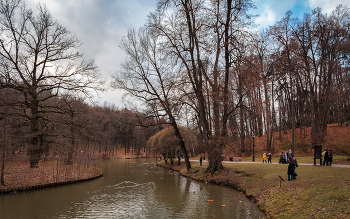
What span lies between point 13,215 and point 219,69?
16.0 meters

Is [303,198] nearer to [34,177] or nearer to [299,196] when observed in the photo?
[299,196]

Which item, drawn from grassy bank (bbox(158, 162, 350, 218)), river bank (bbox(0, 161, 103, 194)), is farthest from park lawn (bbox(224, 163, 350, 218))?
river bank (bbox(0, 161, 103, 194))

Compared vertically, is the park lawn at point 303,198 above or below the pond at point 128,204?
above

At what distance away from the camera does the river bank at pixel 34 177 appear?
48.6 feet

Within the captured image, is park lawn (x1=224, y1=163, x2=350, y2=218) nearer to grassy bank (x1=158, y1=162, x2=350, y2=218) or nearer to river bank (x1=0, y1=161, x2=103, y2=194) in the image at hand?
grassy bank (x1=158, y1=162, x2=350, y2=218)

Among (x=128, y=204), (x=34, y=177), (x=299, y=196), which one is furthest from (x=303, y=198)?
(x=34, y=177)

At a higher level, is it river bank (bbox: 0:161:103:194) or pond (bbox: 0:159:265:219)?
river bank (bbox: 0:161:103:194)

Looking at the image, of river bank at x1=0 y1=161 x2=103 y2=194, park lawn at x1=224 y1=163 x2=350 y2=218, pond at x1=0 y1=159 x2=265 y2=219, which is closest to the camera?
park lawn at x1=224 y1=163 x2=350 y2=218

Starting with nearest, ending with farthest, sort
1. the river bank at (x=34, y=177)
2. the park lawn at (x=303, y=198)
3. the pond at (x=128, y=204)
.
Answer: the park lawn at (x=303, y=198), the pond at (x=128, y=204), the river bank at (x=34, y=177)

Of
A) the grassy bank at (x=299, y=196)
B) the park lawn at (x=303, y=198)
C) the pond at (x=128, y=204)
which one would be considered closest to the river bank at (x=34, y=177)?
the pond at (x=128, y=204)

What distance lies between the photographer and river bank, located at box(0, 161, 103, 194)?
1483 centimetres

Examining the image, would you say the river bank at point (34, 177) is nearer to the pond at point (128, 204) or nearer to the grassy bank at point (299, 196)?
the pond at point (128, 204)

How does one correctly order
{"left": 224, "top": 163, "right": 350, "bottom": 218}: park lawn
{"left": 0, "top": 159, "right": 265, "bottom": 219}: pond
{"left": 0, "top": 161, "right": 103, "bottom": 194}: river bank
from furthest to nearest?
{"left": 0, "top": 161, "right": 103, "bottom": 194}: river bank, {"left": 0, "top": 159, "right": 265, "bottom": 219}: pond, {"left": 224, "top": 163, "right": 350, "bottom": 218}: park lawn

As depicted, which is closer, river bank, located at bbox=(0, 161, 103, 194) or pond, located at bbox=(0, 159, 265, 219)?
pond, located at bbox=(0, 159, 265, 219)
